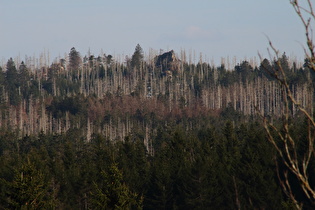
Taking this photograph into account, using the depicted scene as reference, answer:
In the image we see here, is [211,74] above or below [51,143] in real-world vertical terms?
above

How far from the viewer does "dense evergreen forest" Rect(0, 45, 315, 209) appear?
159ft

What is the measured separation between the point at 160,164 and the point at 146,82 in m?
117

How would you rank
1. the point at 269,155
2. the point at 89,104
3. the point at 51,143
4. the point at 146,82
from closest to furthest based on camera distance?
the point at 269,155, the point at 51,143, the point at 89,104, the point at 146,82

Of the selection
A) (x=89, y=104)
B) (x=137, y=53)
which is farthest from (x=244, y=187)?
(x=137, y=53)

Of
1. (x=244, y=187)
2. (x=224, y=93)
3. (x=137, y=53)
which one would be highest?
(x=137, y=53)

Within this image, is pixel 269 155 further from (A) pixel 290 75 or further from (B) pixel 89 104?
(A) pixel 290 75

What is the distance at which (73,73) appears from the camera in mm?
187625

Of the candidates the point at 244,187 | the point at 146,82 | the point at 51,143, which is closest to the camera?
the point at 244,187

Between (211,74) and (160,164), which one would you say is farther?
(211,74)

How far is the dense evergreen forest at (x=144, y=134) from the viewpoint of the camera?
48438 millimetres

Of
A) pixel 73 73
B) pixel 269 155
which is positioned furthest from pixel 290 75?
pixel 269 155

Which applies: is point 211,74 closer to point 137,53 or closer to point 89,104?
point 137,53

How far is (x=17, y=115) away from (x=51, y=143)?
60715mm

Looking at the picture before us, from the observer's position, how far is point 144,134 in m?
113
